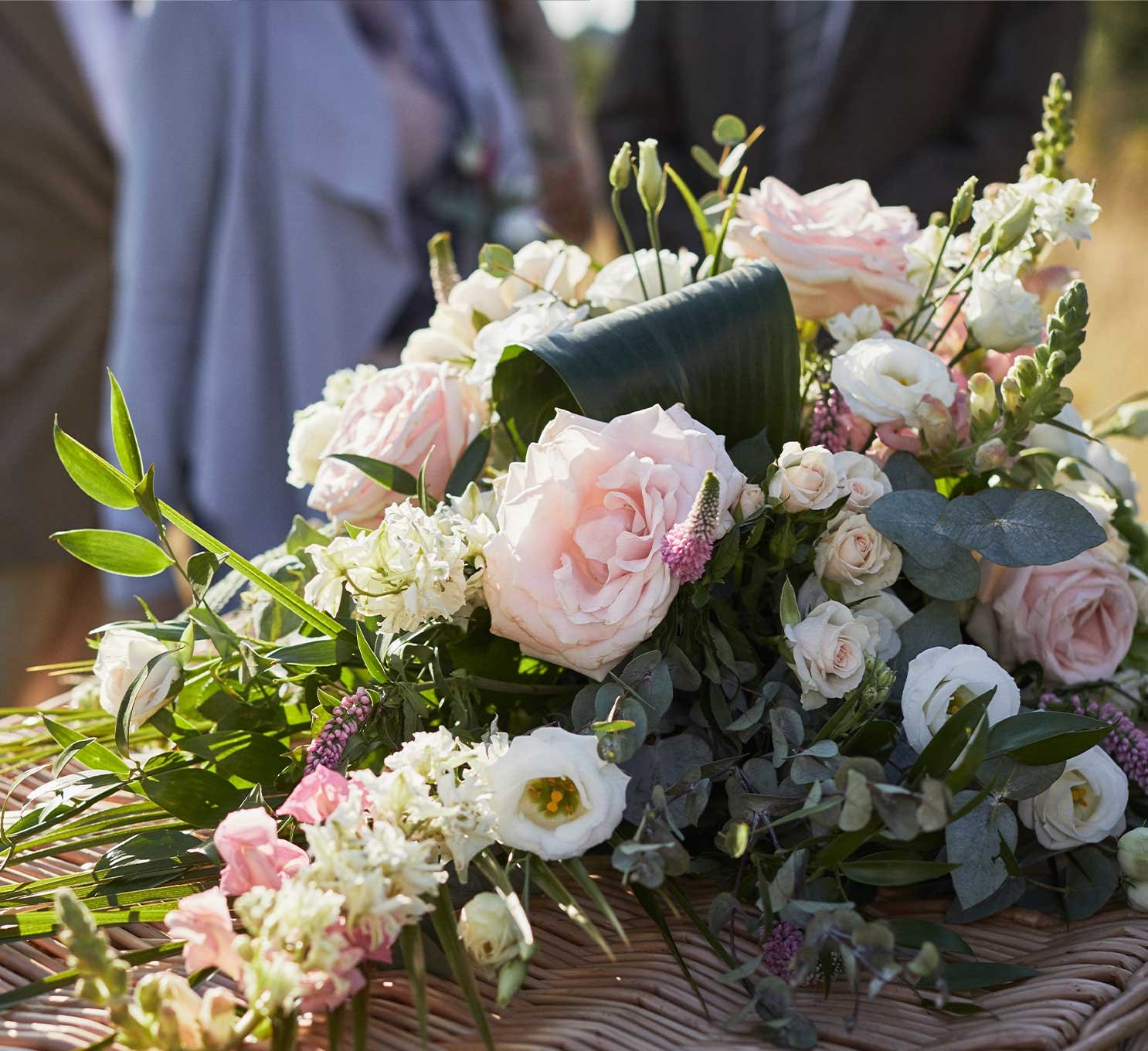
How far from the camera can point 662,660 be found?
532mm

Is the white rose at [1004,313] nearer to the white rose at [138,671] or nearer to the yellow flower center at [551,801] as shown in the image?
the yellow flower center at [551,801]

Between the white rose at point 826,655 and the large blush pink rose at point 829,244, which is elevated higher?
the large blush pink rose at point 829,244

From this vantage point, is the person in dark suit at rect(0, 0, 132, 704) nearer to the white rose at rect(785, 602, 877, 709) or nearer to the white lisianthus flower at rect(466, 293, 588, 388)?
the white lisianthus flower at rect(466, 293, 588, 388)

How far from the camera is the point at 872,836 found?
0.50 metres

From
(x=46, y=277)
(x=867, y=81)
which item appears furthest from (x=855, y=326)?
(x=46, y=277)

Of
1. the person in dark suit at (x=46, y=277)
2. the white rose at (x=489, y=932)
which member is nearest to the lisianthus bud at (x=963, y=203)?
the white rose at (x=489, y=932)

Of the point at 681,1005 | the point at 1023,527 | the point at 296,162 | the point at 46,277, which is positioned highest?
the point at 296,162

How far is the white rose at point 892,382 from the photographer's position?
0.58 meters

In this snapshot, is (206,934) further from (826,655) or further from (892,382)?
(892,382)

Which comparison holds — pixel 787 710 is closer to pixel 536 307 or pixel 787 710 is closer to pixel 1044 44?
pixel 536 307

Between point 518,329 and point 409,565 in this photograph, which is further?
point 518,329

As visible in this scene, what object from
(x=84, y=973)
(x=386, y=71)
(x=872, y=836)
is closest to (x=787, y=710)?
(x=872, y=836)

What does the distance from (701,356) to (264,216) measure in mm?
1195

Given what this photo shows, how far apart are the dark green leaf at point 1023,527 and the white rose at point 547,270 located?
0.96 feet
